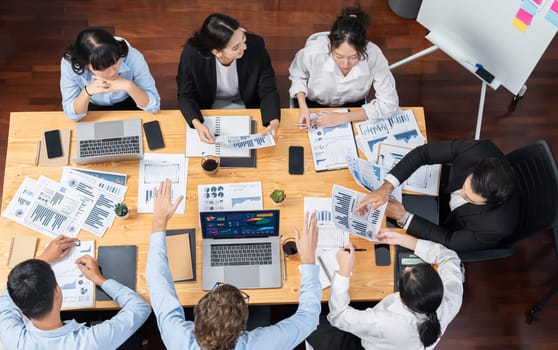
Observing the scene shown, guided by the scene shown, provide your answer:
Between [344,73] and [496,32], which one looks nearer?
[344,73]

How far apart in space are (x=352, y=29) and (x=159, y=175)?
123 cm

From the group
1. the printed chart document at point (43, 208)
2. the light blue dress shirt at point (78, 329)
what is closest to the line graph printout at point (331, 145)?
the light blue dress shirt at point (78, 329)

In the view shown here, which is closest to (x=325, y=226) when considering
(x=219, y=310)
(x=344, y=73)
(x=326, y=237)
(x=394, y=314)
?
(x=326, y=237)

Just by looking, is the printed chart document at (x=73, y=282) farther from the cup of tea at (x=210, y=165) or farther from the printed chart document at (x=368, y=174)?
the printed chart document at (x=368, y=174)

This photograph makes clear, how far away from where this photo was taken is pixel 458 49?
11.9 feet

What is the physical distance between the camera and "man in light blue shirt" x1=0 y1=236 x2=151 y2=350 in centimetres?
223

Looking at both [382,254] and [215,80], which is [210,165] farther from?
[382,254]

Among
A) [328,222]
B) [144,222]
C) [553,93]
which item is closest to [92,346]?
[144,222]

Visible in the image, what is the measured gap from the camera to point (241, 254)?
2592 mm

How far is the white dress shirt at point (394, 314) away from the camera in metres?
2.32

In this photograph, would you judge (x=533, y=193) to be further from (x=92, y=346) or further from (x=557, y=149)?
(x=92, y=346)

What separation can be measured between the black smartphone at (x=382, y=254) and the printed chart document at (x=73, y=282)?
136 cm

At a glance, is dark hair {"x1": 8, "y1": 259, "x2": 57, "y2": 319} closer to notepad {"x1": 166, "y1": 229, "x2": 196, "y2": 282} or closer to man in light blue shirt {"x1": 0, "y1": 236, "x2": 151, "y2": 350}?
man in light blue shirt {"x1": 0, "y1": 236, "x2": 151, "y2": 350}

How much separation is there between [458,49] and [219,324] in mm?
2566
